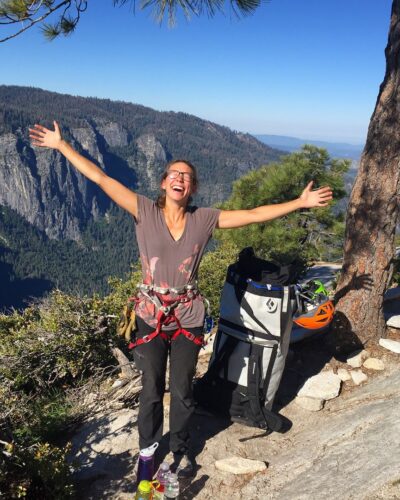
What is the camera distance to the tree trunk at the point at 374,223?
4621mm

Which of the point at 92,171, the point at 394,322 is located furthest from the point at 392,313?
the point at 92,171

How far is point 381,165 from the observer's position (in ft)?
15.4

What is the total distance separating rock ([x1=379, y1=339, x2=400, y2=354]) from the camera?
4996 mm

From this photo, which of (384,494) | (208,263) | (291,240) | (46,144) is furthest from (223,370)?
(291,240)

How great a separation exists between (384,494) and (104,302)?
5.11 metres

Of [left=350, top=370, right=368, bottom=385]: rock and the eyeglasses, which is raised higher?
the eyeglasses

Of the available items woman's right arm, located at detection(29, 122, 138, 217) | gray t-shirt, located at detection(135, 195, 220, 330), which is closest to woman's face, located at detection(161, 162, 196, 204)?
gray t-shirt, located at detection(135, 195, 220, 330)

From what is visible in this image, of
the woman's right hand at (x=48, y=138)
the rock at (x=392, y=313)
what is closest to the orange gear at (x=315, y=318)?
the rock at (x=392, y=313)

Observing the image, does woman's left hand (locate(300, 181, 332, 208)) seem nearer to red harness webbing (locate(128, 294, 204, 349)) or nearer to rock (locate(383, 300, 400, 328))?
red harness webbing (locate(128, 294, 204, 349))

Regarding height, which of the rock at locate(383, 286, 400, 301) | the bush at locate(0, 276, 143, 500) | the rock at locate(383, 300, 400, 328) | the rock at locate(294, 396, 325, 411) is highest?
the rock at locate(383, 286, 400, 301)

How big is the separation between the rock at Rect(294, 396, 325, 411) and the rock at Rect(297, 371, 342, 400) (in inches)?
1.7

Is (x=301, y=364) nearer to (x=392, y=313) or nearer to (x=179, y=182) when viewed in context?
(x=392, y=313)

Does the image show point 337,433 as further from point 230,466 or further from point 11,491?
point 11,491

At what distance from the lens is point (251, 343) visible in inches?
154
